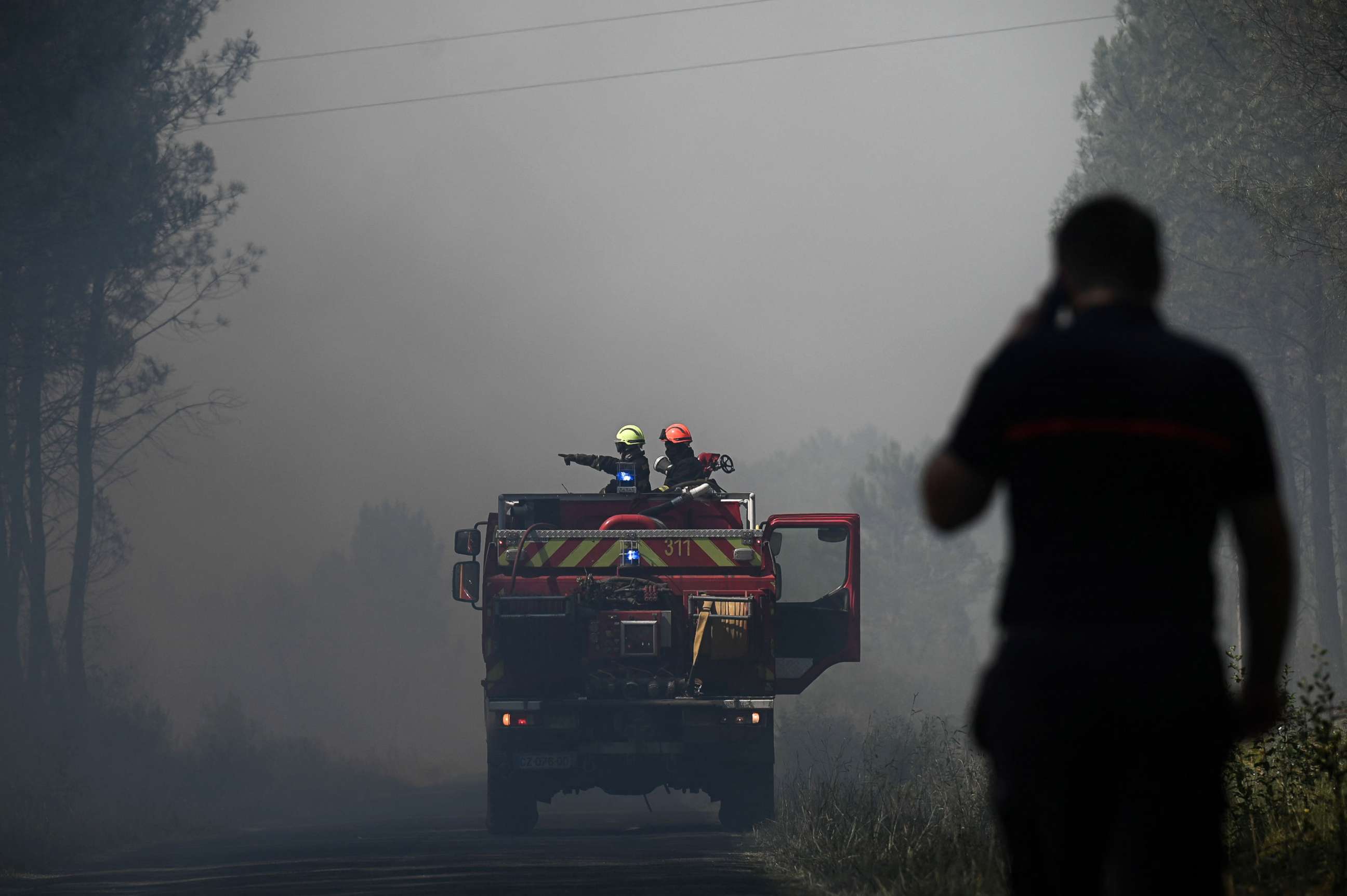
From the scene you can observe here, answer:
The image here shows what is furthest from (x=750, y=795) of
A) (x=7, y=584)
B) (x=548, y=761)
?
(x=7, y=584)

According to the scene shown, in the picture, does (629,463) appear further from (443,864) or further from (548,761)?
(443,864)

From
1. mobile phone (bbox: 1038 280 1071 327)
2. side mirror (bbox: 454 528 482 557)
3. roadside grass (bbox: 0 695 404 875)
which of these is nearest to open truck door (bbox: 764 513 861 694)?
side mirror (bbox: 454 528 482 557)

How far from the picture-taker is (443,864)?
476 inches

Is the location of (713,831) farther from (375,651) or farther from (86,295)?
(375,651)

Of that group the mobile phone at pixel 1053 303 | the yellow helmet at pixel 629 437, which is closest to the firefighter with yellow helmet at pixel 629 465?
the yellow helmet at pixel 629 437

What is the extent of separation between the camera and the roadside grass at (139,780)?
1703cm

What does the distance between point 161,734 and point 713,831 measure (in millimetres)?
14051

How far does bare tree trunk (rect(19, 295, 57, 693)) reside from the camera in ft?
92.2

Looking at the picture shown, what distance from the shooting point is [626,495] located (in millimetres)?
15625

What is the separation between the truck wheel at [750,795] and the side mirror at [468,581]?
2.69m

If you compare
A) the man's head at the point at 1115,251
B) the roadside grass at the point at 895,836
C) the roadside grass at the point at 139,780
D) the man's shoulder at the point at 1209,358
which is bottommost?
the roadside grass at the point at 139,780

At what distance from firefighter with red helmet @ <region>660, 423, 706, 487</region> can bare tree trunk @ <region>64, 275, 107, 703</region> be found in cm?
1542

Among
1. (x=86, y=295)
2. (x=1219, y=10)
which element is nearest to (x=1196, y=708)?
(x=86, y=295)

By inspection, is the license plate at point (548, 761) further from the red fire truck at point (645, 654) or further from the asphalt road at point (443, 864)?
the asphalt road at point (443, 864)
